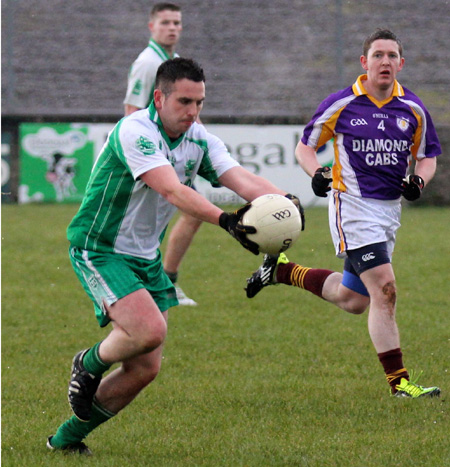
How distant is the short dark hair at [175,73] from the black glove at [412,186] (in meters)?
1.77

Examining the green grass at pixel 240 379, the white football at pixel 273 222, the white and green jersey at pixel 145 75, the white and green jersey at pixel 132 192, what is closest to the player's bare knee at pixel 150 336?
the white and green jersey at pixel 132 192

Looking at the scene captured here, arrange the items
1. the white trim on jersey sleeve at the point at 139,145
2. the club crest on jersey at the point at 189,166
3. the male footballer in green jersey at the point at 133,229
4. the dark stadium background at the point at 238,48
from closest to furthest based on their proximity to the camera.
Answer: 1. the white trim on jersey sleeve at the point at 139,145
2. the male footballer in green jersey at the point at 133,229
3. the club crest on jersey at the point at 189,166
4. the dark stadium background at the point at 238,48

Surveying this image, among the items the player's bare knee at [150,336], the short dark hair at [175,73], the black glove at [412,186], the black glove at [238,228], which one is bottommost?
the player's bare knee at [150,336]

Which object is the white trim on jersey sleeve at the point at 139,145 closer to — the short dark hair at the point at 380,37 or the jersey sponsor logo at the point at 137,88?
the short dark hair at the point at 380,37

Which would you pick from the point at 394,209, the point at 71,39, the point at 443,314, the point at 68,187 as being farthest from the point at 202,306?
A: the point at 71,39

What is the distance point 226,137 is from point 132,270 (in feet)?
44.3

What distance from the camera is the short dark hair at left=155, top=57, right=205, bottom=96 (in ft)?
14.8

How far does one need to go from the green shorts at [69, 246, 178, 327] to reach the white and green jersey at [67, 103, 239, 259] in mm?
44

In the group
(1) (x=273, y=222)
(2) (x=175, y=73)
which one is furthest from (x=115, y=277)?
(2) (x=175, y=73)

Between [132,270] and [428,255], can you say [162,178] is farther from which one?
[428,255]

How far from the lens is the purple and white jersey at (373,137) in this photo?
6.00 metres

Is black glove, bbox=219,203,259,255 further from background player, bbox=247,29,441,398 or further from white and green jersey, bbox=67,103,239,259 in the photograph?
background player, bbox=247,29,441,398

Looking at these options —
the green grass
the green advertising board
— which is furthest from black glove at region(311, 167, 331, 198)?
the green advertising board

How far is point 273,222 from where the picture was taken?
4152mm
